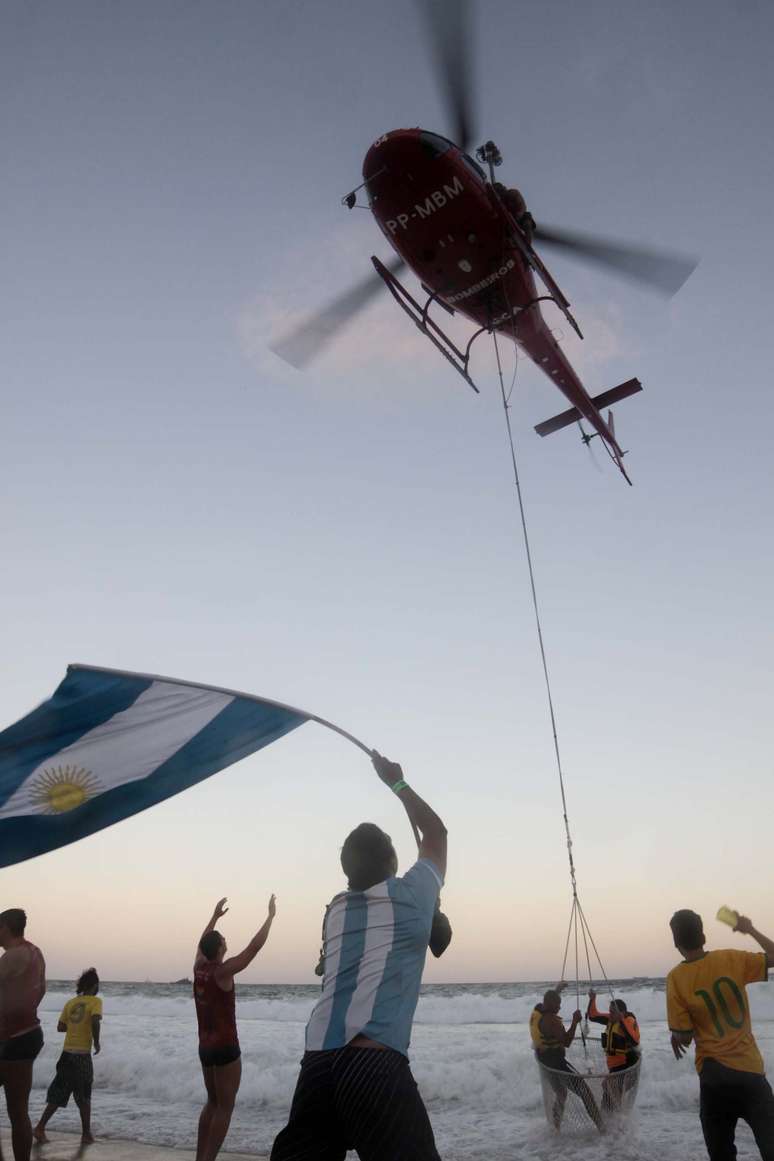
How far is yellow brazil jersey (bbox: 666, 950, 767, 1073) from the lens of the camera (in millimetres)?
3967

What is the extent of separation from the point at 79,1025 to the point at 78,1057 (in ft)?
1.03

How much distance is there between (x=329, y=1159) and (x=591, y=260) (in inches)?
426

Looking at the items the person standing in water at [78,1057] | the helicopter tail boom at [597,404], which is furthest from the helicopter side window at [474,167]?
the person standing in water at [78,1057]

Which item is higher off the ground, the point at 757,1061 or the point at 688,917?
the point at 688,917

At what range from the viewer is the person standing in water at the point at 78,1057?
8.02 meters

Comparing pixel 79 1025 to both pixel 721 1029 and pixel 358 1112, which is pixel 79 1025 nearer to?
pixel 721 1029

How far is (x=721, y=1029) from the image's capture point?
158 inches

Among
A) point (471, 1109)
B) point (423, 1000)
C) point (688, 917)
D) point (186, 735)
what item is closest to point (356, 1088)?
point (186, 735)

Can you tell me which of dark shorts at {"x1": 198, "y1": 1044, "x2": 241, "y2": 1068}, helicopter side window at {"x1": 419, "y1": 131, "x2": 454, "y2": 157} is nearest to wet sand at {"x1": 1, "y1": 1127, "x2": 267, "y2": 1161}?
dark shorts at {"x1": 198, "y1": 1044, "x2": 241, "y2": 1068}

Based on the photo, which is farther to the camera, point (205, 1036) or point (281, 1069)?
point (281, 1069)

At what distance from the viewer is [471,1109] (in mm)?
11938

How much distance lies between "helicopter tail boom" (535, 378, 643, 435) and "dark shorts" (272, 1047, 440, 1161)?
11660mm

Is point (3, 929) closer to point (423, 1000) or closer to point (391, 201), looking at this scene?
point (391, 201)

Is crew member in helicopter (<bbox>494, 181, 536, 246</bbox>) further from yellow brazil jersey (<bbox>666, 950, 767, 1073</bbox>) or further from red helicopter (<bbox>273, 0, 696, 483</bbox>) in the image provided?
yellow brazil jersey (<bbox>666, 950, 767, 1073</bbox>)
